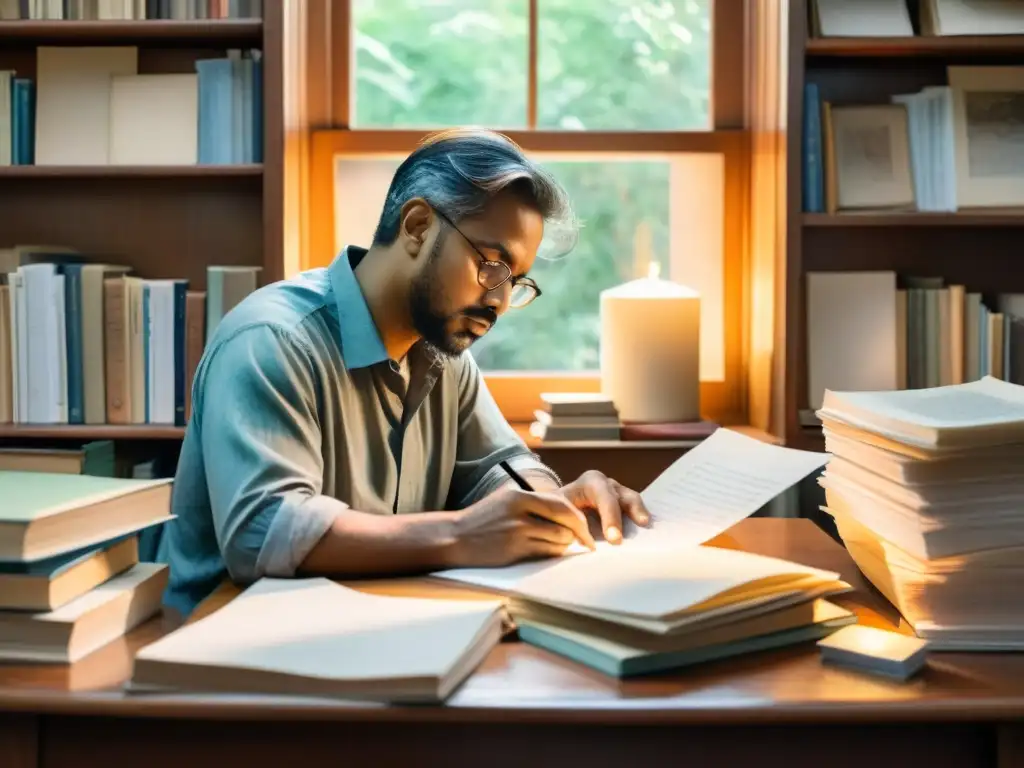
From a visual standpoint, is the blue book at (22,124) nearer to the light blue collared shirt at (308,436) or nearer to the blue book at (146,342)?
the blue book at (146,342)

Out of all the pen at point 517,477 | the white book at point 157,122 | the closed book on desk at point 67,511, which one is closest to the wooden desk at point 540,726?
the closed book on desk at point 67,511

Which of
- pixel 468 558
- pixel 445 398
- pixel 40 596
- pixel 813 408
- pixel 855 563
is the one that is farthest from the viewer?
pixel 813 408

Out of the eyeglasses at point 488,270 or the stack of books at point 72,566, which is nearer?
the stack of books at point 72,566

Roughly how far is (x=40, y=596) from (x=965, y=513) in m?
0.85

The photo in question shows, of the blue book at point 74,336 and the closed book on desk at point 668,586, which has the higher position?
the blue book at point 74,336

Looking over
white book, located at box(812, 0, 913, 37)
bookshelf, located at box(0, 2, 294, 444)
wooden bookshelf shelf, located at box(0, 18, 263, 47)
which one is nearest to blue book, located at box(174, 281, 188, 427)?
bookshelf, located at box(0, 2, 294, 444)

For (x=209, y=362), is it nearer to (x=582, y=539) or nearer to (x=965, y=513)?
(x=582, y=539)

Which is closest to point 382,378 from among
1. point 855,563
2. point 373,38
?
point 855,563

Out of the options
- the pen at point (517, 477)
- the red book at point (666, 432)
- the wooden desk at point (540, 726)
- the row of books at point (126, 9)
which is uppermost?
the row of books at point (126, 9)

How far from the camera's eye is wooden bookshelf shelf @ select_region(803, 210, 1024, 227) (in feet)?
8.30

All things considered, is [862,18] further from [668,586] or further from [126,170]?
[668,586]

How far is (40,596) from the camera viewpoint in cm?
106

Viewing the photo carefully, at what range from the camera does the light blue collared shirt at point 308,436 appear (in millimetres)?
1333

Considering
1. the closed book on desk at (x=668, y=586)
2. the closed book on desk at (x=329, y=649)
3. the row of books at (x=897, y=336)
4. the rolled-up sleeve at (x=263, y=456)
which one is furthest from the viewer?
the row of books at (x=897, y=336)
